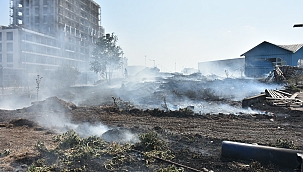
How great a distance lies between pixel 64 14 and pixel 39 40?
5547 mm

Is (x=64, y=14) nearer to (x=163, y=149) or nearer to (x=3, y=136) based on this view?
(x=3, y=136)

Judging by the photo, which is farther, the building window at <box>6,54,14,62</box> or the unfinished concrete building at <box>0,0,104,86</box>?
the building window at <box>6,54,14,62</box>

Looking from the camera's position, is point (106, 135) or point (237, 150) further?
point (106, 135)

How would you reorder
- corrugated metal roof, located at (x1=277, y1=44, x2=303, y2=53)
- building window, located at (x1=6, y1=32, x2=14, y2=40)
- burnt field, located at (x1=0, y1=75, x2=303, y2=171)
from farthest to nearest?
building window, located at (x1=6, y1=32, x2=14, y2=40), corrugated metal roof, located at (x1=277, y1=44, x2=303, y2=53), burnt field, located at (x1=0, y1=75, x2=303, y2=171)

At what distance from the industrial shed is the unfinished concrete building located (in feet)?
80.3

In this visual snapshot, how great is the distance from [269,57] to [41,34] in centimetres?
3092

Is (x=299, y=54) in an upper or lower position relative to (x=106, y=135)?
upper

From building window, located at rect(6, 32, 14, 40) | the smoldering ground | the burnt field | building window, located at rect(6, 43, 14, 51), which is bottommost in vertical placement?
the burnt field

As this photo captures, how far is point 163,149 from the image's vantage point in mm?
4746

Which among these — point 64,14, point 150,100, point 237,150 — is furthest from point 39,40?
point 237,150

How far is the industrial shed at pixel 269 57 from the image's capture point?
22844 mm

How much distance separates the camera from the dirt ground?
13.5ft

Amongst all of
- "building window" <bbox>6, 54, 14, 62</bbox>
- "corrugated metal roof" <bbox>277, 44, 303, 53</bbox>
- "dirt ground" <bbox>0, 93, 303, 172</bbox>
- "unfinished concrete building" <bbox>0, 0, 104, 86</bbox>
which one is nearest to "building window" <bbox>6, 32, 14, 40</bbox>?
"unfinished concrete building" <bbox>0, 0, 104, 86</bbox>

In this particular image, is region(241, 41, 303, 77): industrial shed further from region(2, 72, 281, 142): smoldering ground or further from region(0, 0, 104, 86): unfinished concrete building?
region(0, 0, 104, 86): unfinished concrete building
